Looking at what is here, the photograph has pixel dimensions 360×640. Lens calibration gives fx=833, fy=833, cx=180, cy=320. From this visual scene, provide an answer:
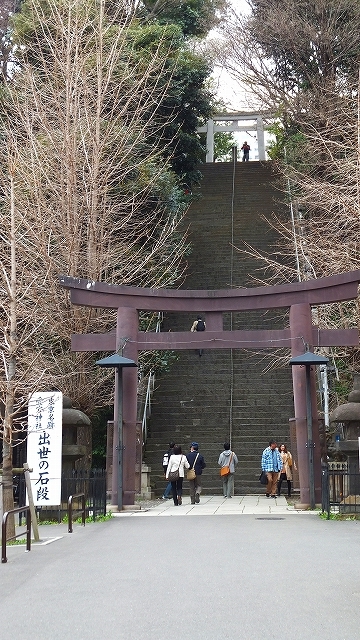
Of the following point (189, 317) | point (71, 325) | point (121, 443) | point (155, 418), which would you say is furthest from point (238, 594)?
point (189, 317)

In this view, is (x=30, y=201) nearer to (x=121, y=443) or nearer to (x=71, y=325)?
(x=71, y=325)

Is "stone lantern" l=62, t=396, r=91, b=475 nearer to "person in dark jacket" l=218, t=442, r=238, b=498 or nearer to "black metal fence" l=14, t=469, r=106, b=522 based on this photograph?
"black metal fence" l=14, t=469, r=106, b=522

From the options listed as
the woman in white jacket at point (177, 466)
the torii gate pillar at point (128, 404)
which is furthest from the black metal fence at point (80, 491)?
the woman in white jacket at point (177, 466)

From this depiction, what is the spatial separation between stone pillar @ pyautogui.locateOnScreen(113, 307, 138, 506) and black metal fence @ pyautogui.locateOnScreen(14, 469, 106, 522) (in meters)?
1.54

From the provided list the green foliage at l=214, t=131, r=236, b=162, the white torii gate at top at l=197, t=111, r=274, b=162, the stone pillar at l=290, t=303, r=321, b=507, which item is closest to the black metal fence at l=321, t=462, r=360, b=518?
the stone pillar at l=290, t=303, r=321, b=507

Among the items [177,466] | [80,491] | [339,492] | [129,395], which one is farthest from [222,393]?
[80,491]

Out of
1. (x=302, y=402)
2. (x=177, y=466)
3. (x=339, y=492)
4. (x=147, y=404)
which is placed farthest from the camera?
(x=147, y=404)

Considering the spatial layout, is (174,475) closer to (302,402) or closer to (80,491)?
(302,402)

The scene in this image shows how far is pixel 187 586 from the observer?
301 inches

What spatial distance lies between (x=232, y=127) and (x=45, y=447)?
1419 inches

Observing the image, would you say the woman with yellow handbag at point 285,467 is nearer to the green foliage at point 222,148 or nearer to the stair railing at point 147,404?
the stair railing at point 147,404

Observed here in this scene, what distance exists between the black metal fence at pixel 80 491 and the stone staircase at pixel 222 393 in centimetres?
604

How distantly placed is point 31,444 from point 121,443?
3712mm

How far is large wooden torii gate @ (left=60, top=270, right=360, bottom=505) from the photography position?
16.5m
